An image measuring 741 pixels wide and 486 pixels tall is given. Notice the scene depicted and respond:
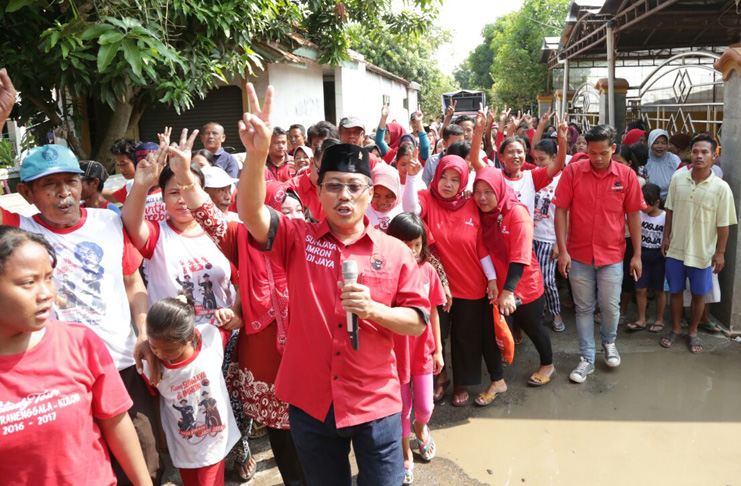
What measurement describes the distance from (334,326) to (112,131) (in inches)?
200

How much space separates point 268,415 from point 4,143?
6.59m

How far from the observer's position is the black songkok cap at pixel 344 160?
2061mm

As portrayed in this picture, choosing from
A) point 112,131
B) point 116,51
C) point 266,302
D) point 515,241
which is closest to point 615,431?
point 515,241

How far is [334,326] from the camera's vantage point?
2051mm

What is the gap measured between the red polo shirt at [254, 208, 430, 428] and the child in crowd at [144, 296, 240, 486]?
0.67m

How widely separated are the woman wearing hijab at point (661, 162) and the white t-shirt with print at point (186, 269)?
513 cm

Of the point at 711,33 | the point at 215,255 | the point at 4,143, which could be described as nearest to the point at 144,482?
the point at 215,255

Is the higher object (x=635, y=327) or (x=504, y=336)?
(x=504, y=336)

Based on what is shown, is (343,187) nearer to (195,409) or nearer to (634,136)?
(195,409)

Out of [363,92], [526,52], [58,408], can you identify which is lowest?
[58,408]

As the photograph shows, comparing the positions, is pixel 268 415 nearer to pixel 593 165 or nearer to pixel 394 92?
pixel 593 165

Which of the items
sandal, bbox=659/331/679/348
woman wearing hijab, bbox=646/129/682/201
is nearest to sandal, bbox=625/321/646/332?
sandal, bbox=659/331/679/348

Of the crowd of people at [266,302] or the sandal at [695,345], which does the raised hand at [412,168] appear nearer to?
the crowd of people at [266,302]

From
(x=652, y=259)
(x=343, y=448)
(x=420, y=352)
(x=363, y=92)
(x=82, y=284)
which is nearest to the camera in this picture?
(x=343, y=448)
